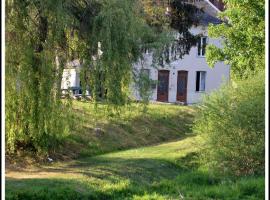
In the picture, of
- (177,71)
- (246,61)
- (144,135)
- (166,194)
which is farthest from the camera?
(177,71)

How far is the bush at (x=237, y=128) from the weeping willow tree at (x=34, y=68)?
166 inches

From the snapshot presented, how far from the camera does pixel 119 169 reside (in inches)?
597

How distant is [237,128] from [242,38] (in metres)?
5.32

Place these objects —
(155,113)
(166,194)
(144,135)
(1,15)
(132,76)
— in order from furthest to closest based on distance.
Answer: (155,113) < (144,135) < (132,76) < (166,194) < (1,15)

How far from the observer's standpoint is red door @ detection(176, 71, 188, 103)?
1593 inches

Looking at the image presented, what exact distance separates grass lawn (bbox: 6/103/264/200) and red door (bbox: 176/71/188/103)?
19.6m

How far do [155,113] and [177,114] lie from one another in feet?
6.14

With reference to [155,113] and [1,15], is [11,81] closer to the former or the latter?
[1,15]

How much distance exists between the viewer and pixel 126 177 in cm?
1445

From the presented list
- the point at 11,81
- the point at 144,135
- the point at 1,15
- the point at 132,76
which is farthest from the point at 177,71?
the point at 1,15

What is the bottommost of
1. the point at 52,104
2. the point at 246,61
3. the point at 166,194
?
the point at 166,194

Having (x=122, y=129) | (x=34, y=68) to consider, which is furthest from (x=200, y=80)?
(x=34, y=68)

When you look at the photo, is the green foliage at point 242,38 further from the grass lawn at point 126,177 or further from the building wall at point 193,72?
the building wall at point 193,72

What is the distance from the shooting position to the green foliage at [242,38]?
17.8m
